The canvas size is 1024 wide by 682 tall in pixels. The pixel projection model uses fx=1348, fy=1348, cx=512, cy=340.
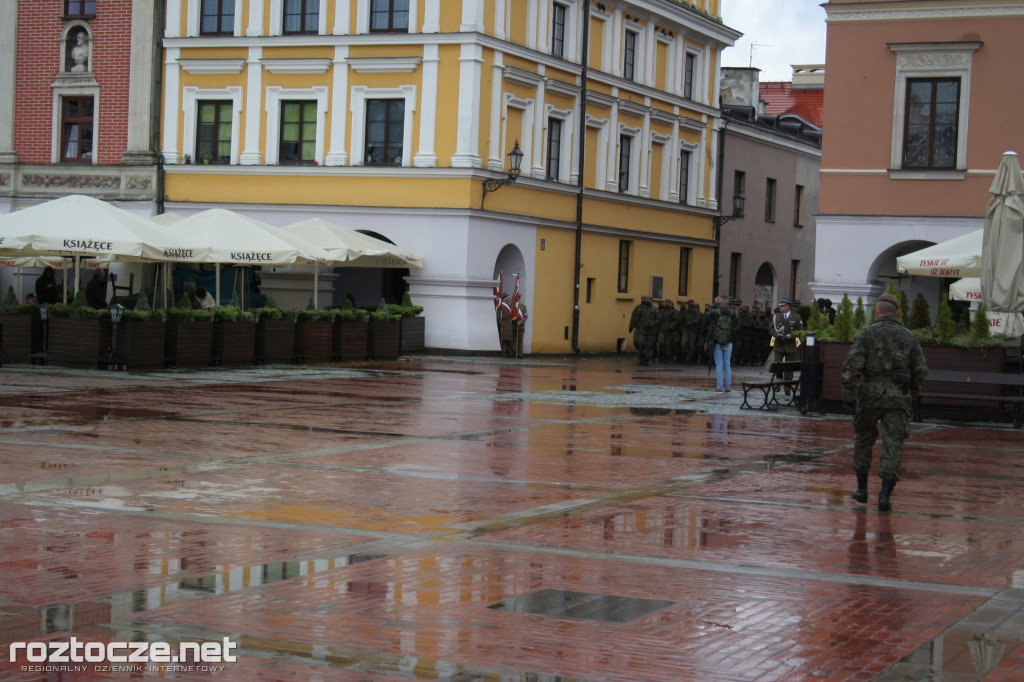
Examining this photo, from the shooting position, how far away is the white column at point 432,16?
34031 mm

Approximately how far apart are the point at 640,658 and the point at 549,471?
21.8 feet

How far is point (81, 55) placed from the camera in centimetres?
3778

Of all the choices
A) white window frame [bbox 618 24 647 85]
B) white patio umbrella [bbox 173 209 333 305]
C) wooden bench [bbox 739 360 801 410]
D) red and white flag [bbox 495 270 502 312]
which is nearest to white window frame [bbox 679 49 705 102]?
white window frame [bbox 618 24 647 85]

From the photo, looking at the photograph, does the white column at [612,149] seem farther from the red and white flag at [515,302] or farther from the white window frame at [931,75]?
the white window frame at [931,75]

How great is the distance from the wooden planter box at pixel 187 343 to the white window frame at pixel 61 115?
14.3m

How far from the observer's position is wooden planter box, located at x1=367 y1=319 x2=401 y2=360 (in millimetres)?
30875

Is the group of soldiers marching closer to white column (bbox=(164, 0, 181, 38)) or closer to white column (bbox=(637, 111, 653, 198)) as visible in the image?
white column (bbox=(637, 111, 653, 198))

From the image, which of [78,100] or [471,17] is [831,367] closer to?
[471,17]

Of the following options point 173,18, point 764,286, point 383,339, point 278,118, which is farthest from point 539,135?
point 764,286

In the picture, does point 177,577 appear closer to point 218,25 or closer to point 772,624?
point 772,624

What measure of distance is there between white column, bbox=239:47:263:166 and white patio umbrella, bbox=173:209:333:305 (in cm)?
815

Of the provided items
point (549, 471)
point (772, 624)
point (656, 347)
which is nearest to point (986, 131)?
point (656, 347)

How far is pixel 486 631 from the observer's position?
6.77 meters

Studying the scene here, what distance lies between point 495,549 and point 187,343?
1715 cm
